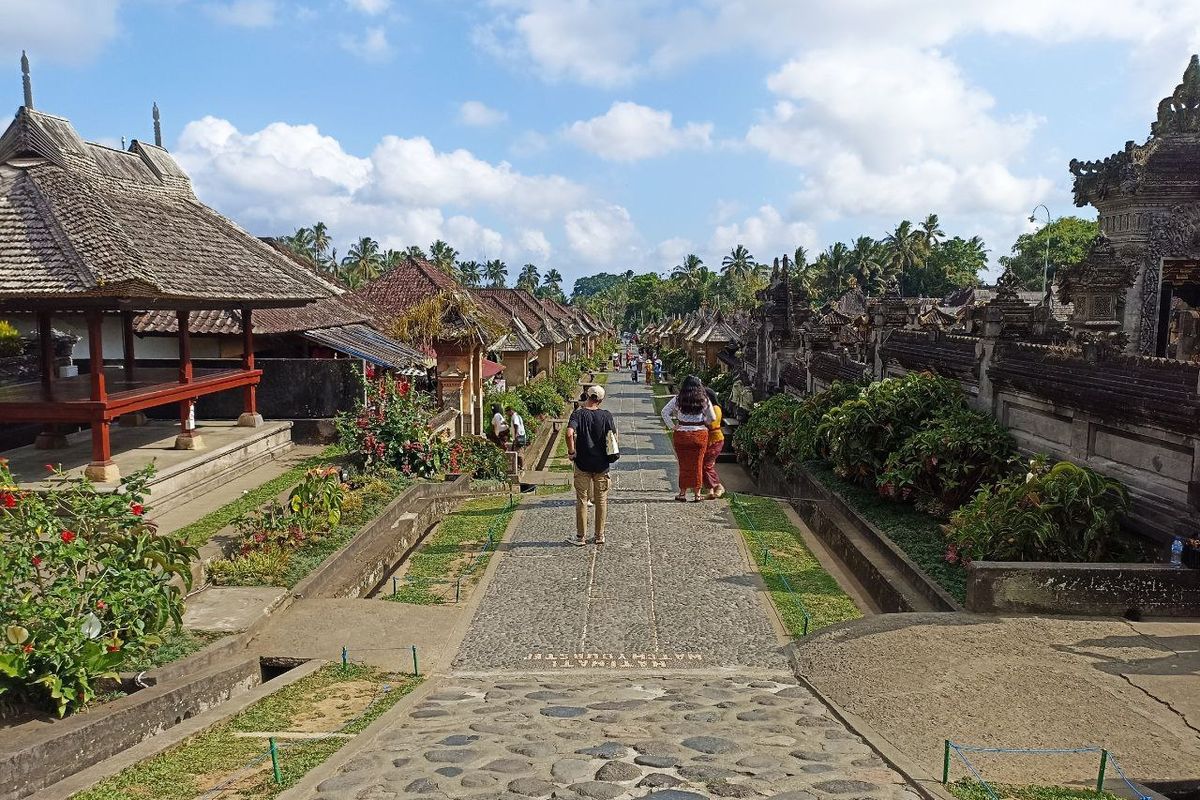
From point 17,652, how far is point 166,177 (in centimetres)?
1394

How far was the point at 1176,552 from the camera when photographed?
7582mm

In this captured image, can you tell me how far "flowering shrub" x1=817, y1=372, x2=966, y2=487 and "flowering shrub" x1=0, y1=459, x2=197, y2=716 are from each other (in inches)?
372

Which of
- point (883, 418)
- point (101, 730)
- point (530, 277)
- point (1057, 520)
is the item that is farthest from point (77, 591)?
point (530, 277)

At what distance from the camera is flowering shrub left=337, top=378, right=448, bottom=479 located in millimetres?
14539

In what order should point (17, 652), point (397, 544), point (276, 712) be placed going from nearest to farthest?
point (17, 652)
point (276, 712)
point (397, 544)

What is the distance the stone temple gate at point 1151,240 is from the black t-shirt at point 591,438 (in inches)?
290

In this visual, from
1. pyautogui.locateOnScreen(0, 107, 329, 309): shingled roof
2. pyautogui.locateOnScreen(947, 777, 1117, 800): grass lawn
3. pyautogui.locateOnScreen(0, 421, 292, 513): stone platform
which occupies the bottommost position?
pyautogui.locateOnScreen(947, 777, 1117, 800): grass lawn

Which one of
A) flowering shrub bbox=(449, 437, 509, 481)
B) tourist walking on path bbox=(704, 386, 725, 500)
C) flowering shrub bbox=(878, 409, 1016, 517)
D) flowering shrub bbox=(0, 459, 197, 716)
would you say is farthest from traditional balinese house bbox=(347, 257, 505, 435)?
flowering shrub bbox=(0, 459, 197, 716)

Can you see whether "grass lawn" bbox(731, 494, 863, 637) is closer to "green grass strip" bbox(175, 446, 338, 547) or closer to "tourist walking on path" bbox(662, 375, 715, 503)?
"tourist walking on path" bbox(662, 375, 715, 503)

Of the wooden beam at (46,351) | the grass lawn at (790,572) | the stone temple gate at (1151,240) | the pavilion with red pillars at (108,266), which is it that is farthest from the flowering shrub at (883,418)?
the wooden beam at (46,351)

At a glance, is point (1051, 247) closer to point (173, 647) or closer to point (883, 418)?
point (883, 418)

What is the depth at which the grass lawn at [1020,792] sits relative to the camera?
4203mm

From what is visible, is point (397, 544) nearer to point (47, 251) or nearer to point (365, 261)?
point (47, 251)

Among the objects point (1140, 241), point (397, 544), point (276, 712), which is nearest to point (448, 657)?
point (276, 712)
